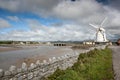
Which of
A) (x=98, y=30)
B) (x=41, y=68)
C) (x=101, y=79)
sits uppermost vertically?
(x=98, y=30)

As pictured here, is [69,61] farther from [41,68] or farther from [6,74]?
[6,74]

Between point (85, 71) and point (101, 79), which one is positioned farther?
point (85, 71)

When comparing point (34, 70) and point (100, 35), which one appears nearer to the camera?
point (34, 70)

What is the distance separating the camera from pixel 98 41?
91.7 m

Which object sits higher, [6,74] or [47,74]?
[6,74]

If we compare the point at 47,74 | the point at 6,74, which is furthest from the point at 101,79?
the point at 6,74

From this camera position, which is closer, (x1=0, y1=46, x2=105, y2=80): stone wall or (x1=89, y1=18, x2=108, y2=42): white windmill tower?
(x1=0, y1=46, x2=105, y2=80): stone wall

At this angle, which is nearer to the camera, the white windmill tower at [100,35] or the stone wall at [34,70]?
the stone wall at [34,70]

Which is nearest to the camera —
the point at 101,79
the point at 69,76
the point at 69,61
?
the point at 69,76

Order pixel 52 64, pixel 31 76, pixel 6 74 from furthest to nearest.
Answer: pixel 52 64 → pixel 31 76 → pixel 6 74

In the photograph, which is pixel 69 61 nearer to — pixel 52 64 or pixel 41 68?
pixel 52 64

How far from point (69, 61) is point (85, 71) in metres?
4.01

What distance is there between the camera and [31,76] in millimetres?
8625

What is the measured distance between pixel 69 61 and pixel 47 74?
17.8ft
